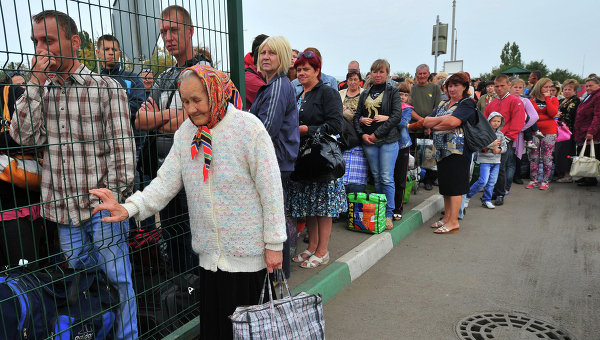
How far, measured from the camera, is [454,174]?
522 centimetres

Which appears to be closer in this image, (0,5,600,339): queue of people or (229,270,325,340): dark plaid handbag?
(229,270,325,340): dark plaid handbag

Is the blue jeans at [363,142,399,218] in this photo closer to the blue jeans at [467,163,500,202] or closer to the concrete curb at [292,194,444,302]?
the concrete curb at [292,194,444,302]

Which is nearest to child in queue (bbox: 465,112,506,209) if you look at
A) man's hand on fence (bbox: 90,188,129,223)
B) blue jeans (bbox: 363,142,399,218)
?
blue jeans (bbox: 363,142,399,218)

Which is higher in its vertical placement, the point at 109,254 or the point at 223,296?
the point at 109,254

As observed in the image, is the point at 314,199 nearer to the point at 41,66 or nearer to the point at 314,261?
the point at 314,261

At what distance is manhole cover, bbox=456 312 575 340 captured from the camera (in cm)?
297

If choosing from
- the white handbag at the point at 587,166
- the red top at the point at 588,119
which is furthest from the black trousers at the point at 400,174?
the red top at the point at 588,119

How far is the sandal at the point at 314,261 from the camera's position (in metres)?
4.01

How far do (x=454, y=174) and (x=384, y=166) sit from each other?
92 centimetres

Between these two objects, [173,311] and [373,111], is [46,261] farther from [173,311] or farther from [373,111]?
[373,111]

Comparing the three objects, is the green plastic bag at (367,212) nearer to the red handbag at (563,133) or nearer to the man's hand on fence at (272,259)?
the man's hand on fence at (272,259)

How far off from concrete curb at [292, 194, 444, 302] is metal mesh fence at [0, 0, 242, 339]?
4.34ft

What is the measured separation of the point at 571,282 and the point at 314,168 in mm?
2682

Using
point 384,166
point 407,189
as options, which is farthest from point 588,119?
point 384,166
